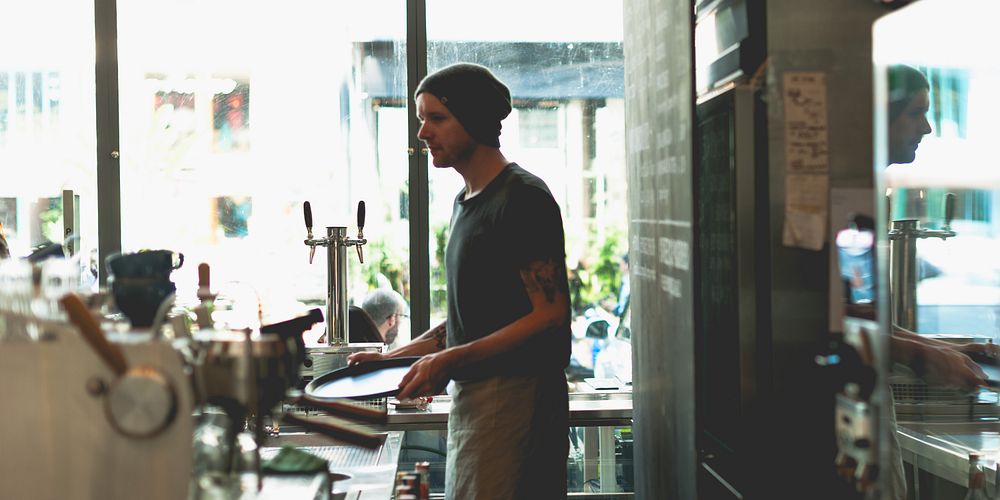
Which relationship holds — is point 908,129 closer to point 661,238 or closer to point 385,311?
point 661,238

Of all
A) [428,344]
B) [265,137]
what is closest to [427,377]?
[428,344]

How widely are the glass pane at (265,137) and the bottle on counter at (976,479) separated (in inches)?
86.3

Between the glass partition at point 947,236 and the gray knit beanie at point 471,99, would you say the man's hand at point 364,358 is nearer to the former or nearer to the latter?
the gray knit beanie at point 471,99

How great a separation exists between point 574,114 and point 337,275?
3.94ft

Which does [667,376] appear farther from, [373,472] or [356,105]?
[356,105]

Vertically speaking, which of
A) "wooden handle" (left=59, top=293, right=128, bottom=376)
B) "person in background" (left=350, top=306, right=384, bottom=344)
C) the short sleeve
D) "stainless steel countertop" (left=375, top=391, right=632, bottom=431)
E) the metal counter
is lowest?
"stainless steel countertop" (left=375, top=391, right=632, bottom=431)

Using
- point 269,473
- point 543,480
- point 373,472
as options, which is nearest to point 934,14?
point 543,480

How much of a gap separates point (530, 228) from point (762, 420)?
75 centimetres

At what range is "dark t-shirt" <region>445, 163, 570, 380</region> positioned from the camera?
7.26ft

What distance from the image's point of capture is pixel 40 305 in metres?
1.19

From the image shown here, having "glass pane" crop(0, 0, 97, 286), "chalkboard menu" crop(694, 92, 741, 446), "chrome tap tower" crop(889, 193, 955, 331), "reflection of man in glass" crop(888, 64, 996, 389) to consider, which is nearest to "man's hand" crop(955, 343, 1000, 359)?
"reflection of man in glass" crop(888, 64, 996, 389)

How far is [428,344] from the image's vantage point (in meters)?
2.59

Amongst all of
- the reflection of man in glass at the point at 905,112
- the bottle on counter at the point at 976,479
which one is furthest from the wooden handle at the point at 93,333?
the bottle on counter at the point at 976,479

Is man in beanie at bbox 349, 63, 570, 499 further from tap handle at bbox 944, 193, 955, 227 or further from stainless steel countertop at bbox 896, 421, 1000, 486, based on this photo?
tap handle at bbox 944, 193, 955, 227
